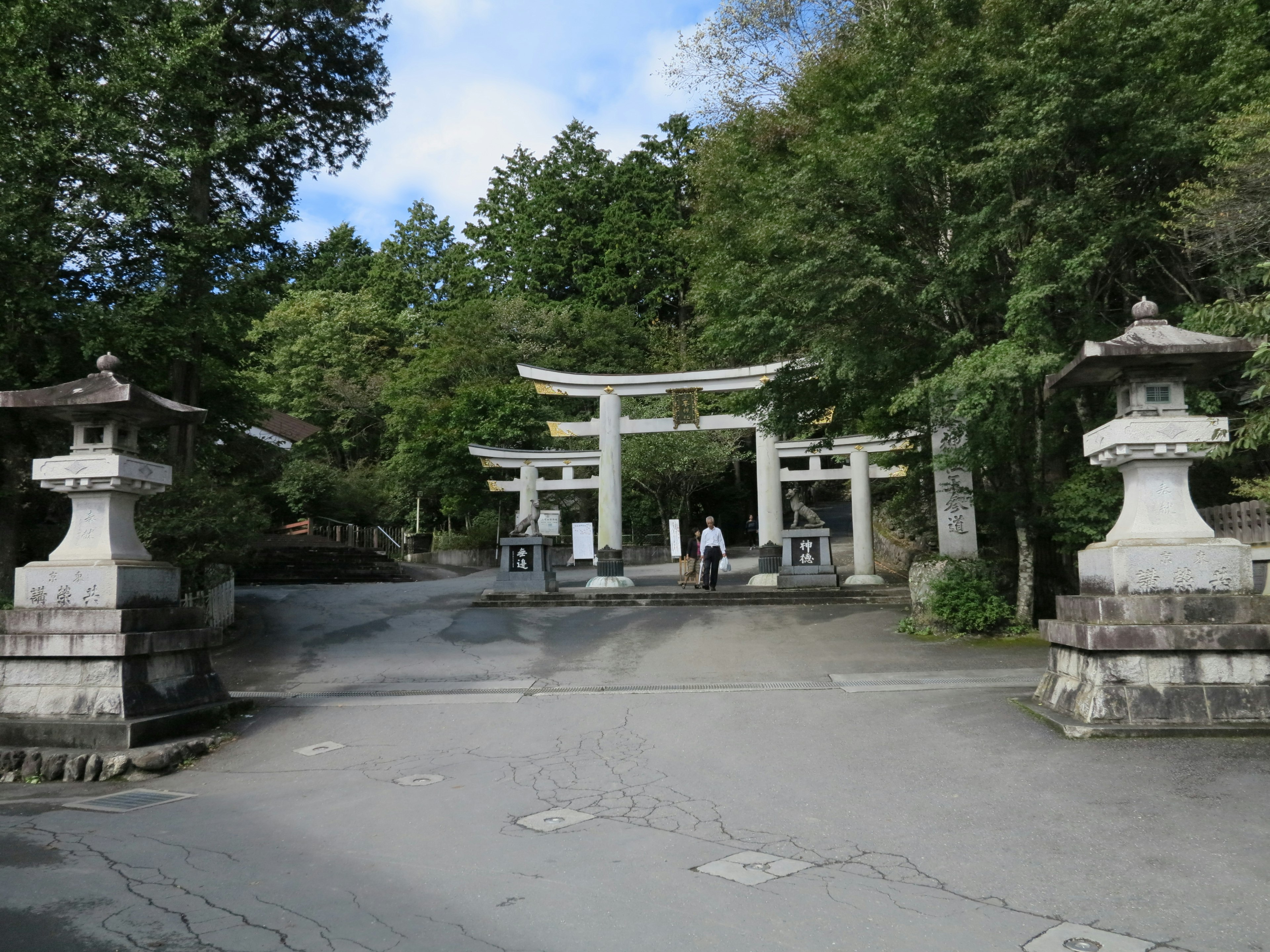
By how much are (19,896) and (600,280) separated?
3588cm

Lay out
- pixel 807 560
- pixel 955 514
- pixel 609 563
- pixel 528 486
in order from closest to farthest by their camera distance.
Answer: pixel 955 514 < pixel 807 560 < pixel 609 563 < pixel 528 486

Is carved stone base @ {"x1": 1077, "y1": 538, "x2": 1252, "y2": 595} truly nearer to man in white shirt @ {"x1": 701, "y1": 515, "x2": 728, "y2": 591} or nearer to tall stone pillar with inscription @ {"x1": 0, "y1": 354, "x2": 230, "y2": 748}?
tall stone pillar with inscription @ {"x1": 0, "y1": 354, "x2": 230, "y2": 748}

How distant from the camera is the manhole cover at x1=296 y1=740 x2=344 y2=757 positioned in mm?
7512

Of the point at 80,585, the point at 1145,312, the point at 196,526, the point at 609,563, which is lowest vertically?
the point at 609,563

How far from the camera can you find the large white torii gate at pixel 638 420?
21.5m

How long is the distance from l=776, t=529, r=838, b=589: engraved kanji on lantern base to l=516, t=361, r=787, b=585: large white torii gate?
7.83 feet

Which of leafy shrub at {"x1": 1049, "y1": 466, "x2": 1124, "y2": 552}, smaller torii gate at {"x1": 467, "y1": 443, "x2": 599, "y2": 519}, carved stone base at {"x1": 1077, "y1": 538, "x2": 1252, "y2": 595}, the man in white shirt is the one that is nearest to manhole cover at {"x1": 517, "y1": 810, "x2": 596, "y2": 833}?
carved stone base at {"x1": 1077, "y1": 538, "x2": 1252, "y2": 595}

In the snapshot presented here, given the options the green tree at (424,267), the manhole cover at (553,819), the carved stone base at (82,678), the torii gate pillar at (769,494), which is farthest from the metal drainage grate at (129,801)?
the green tree at (424,267)

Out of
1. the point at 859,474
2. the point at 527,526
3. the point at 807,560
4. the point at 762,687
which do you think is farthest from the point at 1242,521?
the point at 527,526

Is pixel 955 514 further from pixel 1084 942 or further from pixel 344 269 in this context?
pixel 344 269

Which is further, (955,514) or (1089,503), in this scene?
(955,514)

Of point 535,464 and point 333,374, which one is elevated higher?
point 333,374

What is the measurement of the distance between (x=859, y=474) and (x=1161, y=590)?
15.4m

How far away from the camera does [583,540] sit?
25000 mm
